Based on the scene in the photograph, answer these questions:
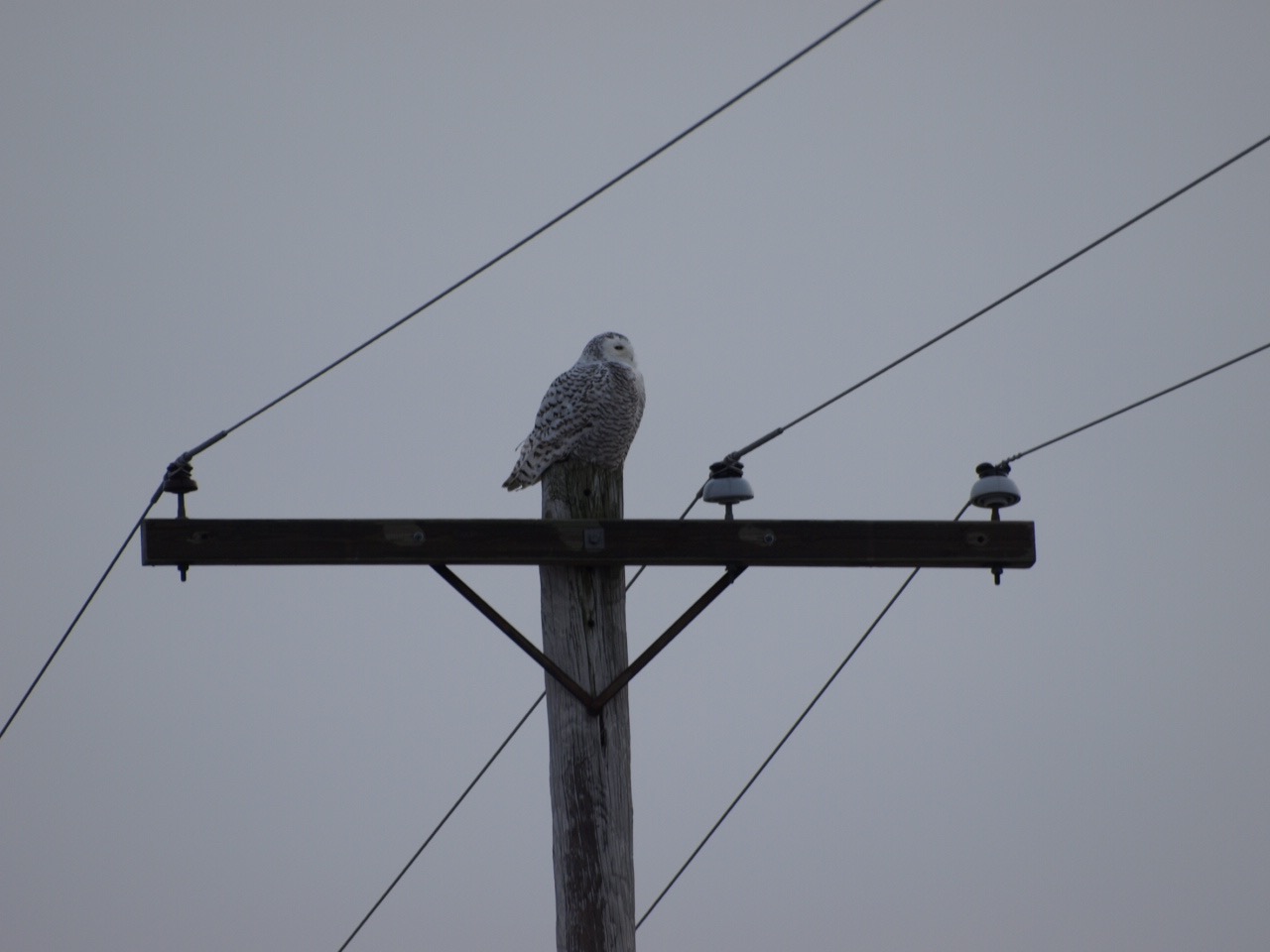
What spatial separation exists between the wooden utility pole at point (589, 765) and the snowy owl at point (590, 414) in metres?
0.52

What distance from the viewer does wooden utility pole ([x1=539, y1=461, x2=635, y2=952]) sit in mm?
4344

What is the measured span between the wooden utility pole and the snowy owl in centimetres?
52

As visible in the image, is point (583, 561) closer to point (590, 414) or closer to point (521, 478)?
point (590, 414)

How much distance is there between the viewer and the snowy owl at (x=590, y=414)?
208 inches

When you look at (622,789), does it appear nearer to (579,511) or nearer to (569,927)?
(569,927)

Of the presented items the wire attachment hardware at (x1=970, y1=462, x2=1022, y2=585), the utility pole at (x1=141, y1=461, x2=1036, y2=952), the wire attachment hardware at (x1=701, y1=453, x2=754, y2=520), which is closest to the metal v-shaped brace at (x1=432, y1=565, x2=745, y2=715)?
the utility pole at (x1=141, y1=461, x2=1036, y2=952)

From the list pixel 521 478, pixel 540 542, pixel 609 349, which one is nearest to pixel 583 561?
pixel 540 542

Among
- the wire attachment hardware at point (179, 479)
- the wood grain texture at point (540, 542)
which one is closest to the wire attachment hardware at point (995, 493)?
the wood grain texture at point (540, 542)

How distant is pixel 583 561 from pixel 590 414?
96 centimetres

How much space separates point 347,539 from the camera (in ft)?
15.0

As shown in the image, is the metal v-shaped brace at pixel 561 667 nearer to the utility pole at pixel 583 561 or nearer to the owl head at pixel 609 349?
the utility pole at pixel 583 561

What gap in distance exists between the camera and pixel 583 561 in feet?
15.2

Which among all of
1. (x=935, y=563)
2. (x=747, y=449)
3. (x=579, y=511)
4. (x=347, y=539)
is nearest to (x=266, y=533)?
(x=347, y=539)

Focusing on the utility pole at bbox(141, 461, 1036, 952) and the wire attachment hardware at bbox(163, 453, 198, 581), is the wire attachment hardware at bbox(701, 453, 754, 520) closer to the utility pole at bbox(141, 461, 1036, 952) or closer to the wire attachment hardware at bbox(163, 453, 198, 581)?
the utility pole at bbox(141, 461, 1036, 952)
